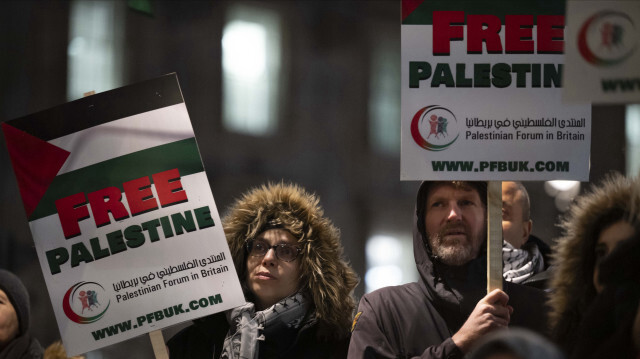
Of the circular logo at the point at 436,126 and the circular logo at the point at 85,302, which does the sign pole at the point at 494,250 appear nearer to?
the circular logo at the point at 436,126

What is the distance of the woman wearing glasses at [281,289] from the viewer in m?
2.98

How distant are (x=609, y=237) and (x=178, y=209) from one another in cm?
144

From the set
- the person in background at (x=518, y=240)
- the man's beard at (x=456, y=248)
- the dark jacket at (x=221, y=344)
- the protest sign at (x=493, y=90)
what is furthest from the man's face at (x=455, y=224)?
the dark jacket at (x=221, y=344)

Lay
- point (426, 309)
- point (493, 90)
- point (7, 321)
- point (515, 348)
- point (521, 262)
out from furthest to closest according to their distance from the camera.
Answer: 1. point (7, 321)
2. point (521, 262)
3. point (426, 309)
4. point (493, 90)
5. point (515, 348)

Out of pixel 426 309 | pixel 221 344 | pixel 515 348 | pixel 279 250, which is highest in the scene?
pixel 515 348

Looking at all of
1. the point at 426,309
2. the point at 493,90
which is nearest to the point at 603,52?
the point at 493,90

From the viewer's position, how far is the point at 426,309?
2770 mm

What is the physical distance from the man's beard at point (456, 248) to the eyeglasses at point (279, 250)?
1.76ft

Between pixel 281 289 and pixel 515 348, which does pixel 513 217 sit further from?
pixel 515 348

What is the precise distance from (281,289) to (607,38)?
1.46 m

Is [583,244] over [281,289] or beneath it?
over

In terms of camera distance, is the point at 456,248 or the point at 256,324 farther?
the point at 256,324

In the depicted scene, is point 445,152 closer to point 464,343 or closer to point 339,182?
point 464,343

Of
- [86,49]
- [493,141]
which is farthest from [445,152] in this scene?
[86,49]
